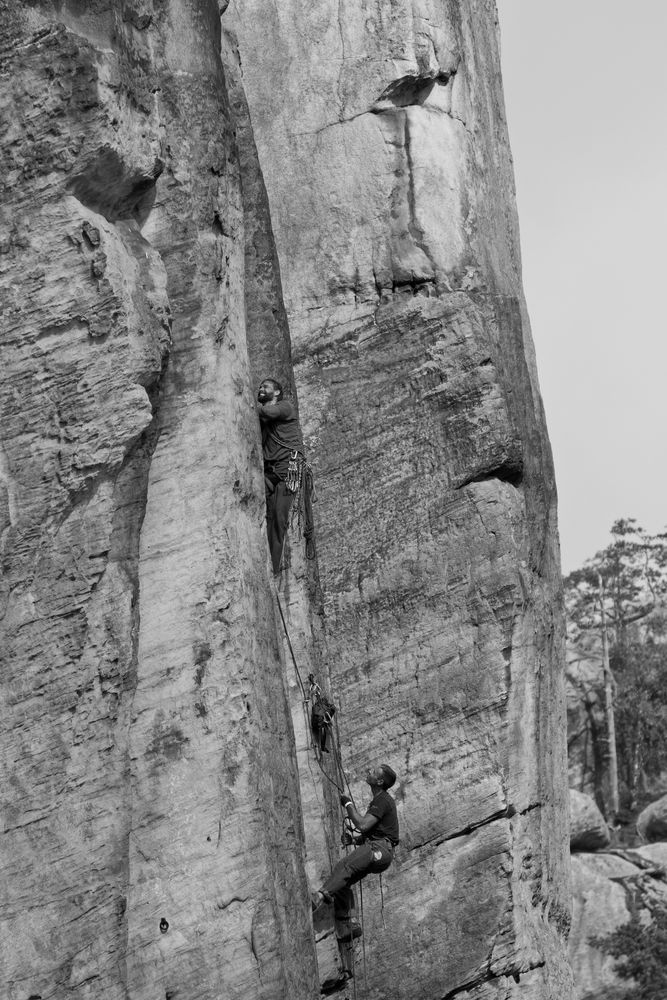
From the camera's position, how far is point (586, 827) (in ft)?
87.0

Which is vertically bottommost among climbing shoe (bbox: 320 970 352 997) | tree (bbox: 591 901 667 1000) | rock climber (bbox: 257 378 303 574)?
tree (bbox: 591 901 667 1000)

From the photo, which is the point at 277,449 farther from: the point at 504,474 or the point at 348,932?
the point at 504,474

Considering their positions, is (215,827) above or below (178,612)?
below

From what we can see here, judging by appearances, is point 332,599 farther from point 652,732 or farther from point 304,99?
point 652,732

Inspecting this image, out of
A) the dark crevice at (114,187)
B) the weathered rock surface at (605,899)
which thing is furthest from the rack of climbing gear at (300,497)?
the weathered rock surface at (605,899)

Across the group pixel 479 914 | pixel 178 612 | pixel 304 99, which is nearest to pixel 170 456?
pixel 178 612

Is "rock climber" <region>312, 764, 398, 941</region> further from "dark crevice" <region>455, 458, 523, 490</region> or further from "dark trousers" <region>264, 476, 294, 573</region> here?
"dark crevice" <region>455, 458, 523, 490</region>

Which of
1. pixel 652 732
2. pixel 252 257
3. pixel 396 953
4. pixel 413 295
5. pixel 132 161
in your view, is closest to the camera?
pixel 132 161

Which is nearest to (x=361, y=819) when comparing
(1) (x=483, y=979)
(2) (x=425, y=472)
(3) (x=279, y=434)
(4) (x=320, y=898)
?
(4) (x=320, y=898)

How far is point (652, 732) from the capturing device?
3309 cm

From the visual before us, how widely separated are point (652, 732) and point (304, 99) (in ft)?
63.4

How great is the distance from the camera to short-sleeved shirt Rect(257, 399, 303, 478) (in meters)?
12.8

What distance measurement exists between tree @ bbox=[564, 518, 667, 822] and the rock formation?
16.9 m

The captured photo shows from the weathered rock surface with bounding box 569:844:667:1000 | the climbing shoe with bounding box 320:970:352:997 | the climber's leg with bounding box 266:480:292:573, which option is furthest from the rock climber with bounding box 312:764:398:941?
the weathered rock surface with bounding box 569:844:667:1000
